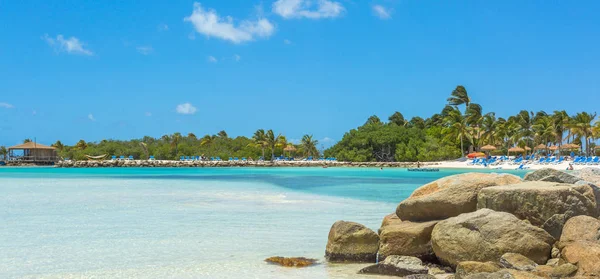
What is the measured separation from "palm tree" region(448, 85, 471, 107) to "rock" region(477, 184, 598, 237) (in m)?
65.5

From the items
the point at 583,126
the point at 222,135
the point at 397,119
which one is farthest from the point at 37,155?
the point at 583,126

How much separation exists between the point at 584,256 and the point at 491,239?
1054 mm

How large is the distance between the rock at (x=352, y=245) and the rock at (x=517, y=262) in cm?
206

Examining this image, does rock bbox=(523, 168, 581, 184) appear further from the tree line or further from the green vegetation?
the tree line

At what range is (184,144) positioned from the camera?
282 feet

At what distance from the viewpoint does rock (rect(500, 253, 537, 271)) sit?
6336 millimetres

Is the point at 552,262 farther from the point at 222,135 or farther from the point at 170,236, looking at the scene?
the point at 222,135

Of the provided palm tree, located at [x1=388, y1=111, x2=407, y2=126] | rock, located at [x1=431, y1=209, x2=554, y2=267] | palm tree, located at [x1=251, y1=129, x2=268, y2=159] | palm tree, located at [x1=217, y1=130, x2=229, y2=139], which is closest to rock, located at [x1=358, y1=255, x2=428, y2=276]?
rock, located at [x1=431, y1=209, x2=554, y2=267]

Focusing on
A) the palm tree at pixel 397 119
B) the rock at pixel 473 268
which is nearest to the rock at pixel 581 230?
the rock at pixel 473 268

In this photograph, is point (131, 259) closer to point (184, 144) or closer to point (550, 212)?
point (550, 212)

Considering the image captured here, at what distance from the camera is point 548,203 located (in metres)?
7.18

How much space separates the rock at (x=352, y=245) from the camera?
26.1 ft

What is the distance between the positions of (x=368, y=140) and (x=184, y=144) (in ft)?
113

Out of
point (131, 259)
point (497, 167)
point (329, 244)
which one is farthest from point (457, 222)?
point (497, 167)
